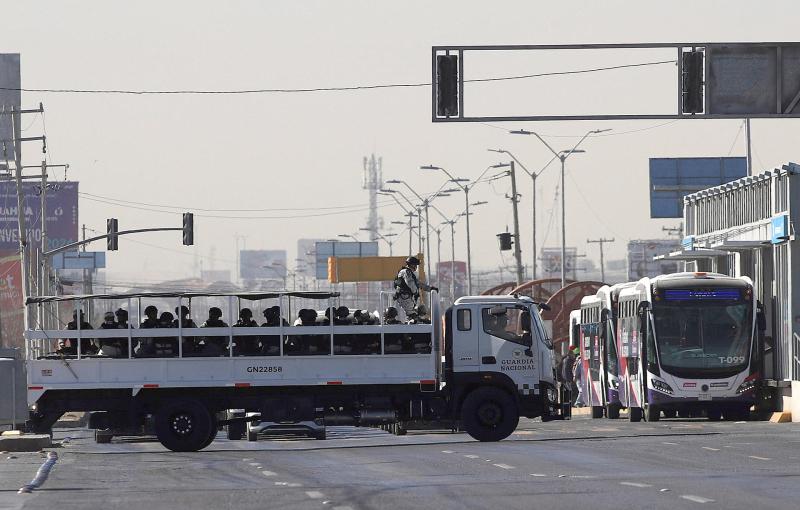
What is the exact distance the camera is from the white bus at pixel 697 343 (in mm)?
41031

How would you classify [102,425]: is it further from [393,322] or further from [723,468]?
[723,468]

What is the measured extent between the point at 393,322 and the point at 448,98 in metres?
3.99

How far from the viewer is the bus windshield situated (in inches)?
1619

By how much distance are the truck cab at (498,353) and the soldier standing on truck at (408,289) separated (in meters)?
0.75

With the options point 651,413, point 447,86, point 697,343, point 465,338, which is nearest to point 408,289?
point 465,338

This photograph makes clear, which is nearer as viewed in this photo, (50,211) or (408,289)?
(408,289)

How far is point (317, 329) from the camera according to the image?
1196 inches

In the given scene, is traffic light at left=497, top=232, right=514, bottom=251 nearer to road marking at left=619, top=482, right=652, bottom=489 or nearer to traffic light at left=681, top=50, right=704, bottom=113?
traffic light at left=681, top=50, right=704, bottom=113

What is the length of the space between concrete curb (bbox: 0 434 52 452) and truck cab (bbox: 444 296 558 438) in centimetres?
710

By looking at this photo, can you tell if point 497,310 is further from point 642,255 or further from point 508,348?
point 642,255

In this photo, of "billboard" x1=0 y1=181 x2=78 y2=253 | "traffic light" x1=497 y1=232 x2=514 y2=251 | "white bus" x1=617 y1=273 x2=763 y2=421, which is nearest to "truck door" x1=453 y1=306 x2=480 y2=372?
"white bus" x1=617 y1=273 x2=763 y2=421

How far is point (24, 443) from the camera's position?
3247 centimetres

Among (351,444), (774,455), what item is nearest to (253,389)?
(351,444)

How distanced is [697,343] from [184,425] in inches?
568
